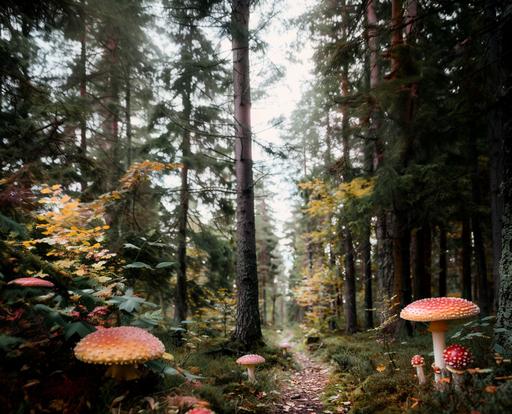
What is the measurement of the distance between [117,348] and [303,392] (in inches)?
176

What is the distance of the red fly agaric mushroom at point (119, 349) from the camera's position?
2594 millimetres

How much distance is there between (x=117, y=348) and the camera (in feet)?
8.72

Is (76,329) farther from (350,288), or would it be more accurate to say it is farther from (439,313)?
(350,288)

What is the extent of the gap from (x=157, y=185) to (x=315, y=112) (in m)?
9.04

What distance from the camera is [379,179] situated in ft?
24.4

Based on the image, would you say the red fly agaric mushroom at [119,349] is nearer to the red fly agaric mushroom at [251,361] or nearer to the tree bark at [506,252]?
the red fly agaric mushroom at [251,361]

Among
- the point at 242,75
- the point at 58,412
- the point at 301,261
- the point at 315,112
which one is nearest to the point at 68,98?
the point at 242,75

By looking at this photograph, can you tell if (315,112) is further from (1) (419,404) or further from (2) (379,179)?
(1) (419,404)

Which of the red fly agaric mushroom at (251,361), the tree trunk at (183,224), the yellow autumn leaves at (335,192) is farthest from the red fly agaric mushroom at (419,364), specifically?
the tree trunk at (183,224)

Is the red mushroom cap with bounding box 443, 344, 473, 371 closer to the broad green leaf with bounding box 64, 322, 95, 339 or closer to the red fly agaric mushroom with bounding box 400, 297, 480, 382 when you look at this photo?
the red fly agaric mushroom with bounding box 400, 297, 480, 382

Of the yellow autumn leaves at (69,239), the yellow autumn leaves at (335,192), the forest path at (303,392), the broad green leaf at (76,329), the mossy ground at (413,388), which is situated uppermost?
the yellow autumn leaves at (335,192)

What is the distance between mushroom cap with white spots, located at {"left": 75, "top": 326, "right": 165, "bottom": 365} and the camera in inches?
102

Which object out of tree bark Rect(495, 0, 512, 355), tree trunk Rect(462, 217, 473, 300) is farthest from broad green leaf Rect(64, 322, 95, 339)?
tree trunk Rect(462, 217, 473, 300)

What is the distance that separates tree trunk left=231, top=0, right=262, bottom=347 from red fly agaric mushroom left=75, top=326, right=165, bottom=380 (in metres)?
4.53
